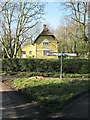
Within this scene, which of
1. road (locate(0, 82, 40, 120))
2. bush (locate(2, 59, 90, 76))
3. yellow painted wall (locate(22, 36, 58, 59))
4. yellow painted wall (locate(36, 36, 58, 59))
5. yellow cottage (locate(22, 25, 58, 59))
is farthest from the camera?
yellow painted wall (locate(22, 36, 58, 59))

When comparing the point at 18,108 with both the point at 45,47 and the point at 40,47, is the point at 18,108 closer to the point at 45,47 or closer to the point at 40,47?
the point at 40,47

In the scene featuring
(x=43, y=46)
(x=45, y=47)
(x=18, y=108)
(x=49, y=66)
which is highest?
(x=43, y=46)

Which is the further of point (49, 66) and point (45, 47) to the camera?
point (45, 47)

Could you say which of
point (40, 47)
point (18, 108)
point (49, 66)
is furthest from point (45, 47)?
point (18, 108)

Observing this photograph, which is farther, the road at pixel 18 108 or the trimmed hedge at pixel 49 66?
the trimmed hedge at pixel 49 66

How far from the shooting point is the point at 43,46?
239 ft

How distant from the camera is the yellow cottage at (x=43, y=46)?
6894 cm

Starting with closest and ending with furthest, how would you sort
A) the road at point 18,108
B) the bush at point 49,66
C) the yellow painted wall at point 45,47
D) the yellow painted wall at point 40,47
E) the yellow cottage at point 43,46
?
the road at point 18,108
the bush at point 49,66
the yellow cottage at point 43,46
the yellow painted wall at point 45,47
the yellow painted wall at point 40,47

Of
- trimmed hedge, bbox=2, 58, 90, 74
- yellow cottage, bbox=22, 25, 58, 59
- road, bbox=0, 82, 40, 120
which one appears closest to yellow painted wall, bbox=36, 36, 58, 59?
yellow cottage, bbox=22, 25, 58, 59

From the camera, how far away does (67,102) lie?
11.8 meters

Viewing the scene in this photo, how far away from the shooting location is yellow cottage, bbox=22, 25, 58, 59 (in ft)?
226

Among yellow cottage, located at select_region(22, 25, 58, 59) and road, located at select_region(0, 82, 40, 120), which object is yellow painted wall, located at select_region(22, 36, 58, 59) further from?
road, located at select_region(0, 82, 40, 120)

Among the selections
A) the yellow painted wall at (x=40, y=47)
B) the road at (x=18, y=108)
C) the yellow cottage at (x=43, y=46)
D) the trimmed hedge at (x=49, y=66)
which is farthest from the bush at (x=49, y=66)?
the yellow painted wall at (x=40, y=47)

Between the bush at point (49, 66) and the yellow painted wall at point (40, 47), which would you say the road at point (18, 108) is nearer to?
the bush at point (49, 66)
